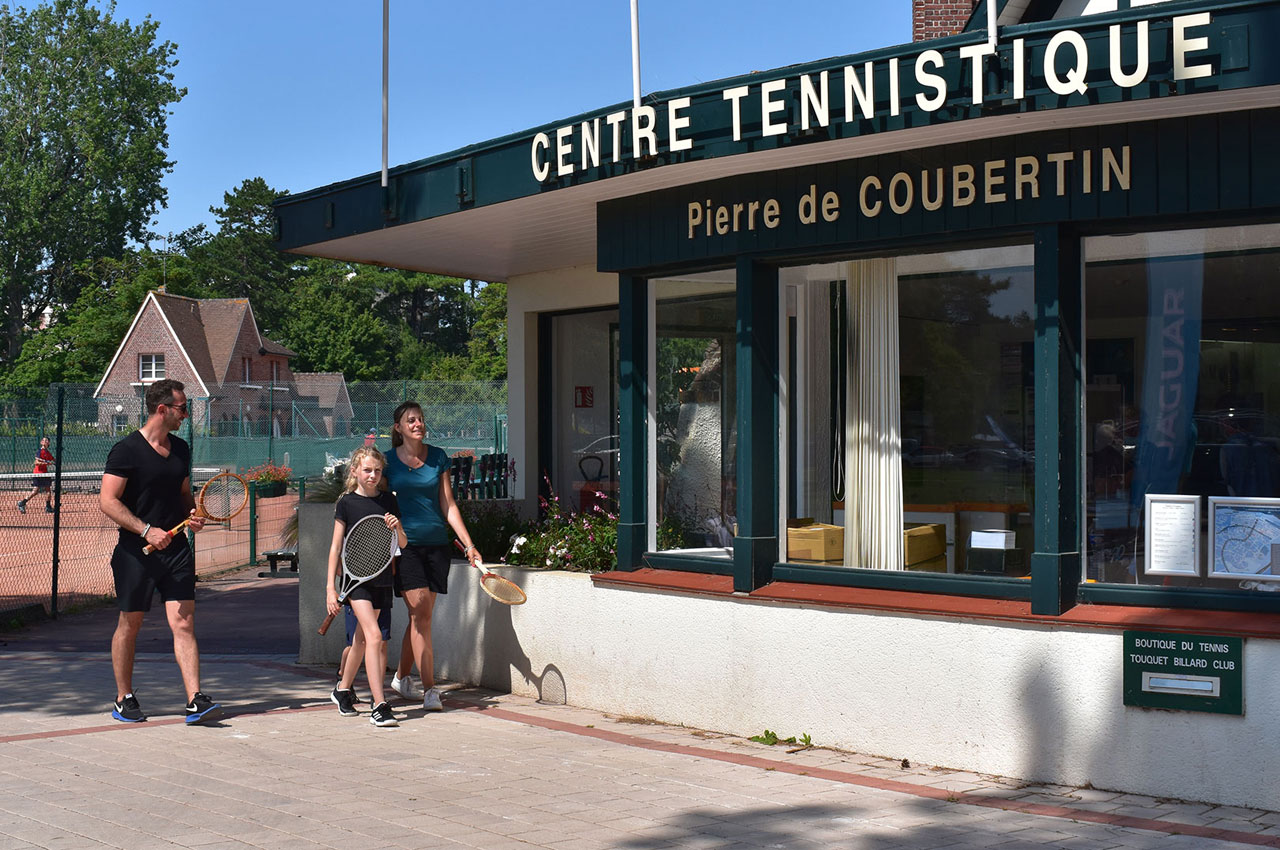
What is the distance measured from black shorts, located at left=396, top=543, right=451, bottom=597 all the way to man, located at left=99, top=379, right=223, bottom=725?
50.6 inches

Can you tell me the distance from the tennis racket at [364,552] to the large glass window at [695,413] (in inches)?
73.7

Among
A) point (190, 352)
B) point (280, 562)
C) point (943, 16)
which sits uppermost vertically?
point (190, 352)

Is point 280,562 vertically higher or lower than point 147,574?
lower

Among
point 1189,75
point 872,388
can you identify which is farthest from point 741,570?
point 1189,75

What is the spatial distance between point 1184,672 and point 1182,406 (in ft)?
4.88

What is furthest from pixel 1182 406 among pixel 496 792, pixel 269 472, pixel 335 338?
pixel 335 338

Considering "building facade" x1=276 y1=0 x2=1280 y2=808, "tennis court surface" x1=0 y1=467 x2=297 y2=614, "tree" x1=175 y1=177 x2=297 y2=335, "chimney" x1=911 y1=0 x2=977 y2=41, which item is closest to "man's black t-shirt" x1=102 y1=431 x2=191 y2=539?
"building facade" x1=276 y1=0 x2=1280 y2=808

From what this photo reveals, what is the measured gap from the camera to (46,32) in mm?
74250

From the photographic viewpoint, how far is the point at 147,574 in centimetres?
798

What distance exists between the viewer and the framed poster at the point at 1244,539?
21.1 feet

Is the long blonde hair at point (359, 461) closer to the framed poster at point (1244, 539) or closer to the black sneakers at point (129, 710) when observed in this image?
the black sneakers at point (129, 710)

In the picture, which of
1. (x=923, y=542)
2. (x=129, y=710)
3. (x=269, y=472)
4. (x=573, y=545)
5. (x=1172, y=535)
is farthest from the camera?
(x=269, y=472)

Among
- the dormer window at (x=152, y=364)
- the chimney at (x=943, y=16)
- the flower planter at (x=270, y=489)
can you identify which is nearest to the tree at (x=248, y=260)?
the dormer window at (x=152, y=364)

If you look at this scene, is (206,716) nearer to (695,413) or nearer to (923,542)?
(695,413)
